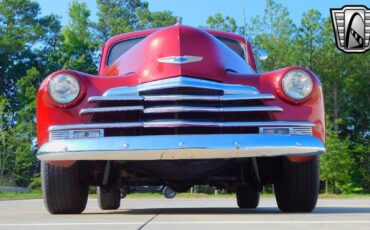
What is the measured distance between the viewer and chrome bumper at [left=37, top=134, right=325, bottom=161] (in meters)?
5.18

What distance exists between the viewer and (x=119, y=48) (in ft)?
26.1

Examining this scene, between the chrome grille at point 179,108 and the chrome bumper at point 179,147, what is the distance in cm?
16

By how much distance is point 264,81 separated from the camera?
18.8 feet

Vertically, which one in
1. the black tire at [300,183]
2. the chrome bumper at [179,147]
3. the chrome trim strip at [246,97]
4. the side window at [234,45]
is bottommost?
the black tire at [300,183]

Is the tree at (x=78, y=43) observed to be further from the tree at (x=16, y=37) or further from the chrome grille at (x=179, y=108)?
the chrome grille at (x=179, y=108)

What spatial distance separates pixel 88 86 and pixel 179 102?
833 mm

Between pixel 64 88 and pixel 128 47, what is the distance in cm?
234

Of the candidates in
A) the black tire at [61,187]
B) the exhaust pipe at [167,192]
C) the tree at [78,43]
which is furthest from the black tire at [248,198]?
the tree at [78,43]

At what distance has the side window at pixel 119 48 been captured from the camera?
7.85 metres

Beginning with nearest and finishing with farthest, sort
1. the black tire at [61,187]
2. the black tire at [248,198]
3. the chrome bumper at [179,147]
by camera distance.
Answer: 1. the chrome bumper at [179,147]
2. the black tire at [61,187]
3. the black tire at [248,198]

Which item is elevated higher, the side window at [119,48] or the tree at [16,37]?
the tree at [16,37]

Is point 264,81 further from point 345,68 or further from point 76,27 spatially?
point 76,27

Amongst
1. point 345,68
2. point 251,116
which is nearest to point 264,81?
point 251,116

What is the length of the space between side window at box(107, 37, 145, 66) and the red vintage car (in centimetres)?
147
